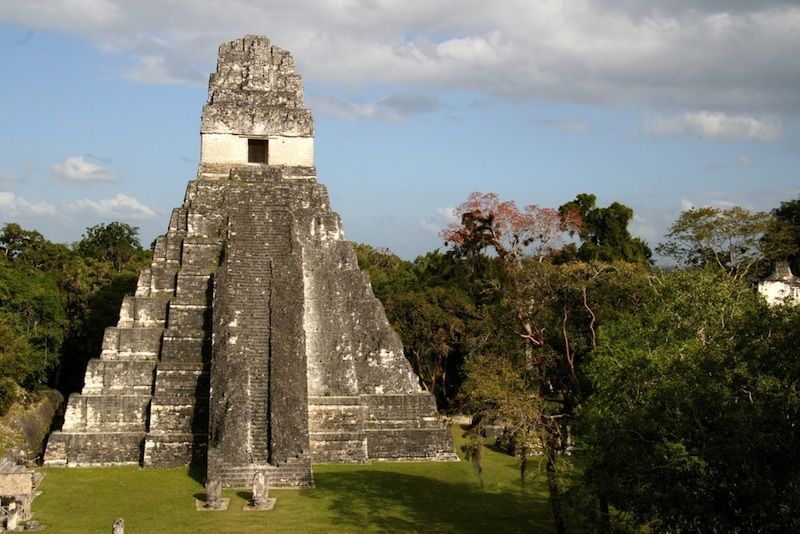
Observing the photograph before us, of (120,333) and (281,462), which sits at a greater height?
(120,333)

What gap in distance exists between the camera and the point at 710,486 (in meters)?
10.9

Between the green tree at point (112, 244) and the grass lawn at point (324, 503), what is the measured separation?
23.6 m

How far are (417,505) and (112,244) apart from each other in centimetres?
2839

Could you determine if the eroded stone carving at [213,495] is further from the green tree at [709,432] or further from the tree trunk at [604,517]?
the green tree at [709,432]

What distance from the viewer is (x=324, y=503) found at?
55.0 ft

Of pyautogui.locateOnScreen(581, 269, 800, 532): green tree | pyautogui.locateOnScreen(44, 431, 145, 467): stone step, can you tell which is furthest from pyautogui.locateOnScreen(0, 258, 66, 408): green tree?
pyautogui.locateOnScreen(581, 269, 800, 532): green tree

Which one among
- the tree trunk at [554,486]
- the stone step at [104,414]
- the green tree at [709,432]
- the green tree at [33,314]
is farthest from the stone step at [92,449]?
the green tree at [709,432]

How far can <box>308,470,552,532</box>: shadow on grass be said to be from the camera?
15914 millimetres

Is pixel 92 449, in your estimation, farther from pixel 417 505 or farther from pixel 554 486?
pixel 554 486

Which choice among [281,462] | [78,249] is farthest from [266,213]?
[78,249]

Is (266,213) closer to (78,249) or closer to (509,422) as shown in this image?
(509,422)

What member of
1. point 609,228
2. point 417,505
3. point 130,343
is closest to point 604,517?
point 417,505

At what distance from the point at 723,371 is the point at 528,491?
7831mm

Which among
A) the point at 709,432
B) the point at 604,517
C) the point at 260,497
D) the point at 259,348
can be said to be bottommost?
the point at 604,517
